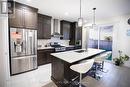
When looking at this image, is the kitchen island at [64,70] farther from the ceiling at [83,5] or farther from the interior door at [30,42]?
the ceiling at [83,5]

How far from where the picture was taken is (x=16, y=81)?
2938 millimetres

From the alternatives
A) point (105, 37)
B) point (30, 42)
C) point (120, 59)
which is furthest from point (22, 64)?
point (105, 37)

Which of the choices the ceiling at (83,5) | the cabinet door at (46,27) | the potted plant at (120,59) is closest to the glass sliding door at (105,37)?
the potted plant at (120,59)

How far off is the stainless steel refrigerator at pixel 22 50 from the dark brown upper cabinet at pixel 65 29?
2602 millimetres

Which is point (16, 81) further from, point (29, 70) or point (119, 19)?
point (119, 19)

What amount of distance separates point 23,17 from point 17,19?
0.84 feet

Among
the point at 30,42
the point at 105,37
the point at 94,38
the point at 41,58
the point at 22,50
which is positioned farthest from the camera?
the point at 94,38

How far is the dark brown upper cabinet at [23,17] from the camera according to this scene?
10.8 feet

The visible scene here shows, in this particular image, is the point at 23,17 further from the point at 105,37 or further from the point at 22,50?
the point at 105,37

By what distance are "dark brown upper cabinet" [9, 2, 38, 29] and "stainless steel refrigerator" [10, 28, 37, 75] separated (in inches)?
7.9

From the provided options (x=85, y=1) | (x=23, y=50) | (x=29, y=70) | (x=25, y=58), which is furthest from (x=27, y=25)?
(x=85, y=1)

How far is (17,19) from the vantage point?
132 inches

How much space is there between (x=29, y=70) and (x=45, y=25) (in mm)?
2467

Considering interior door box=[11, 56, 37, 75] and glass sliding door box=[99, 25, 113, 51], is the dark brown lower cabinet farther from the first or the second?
glass sliding door box=[99, 25, 113, 51]
